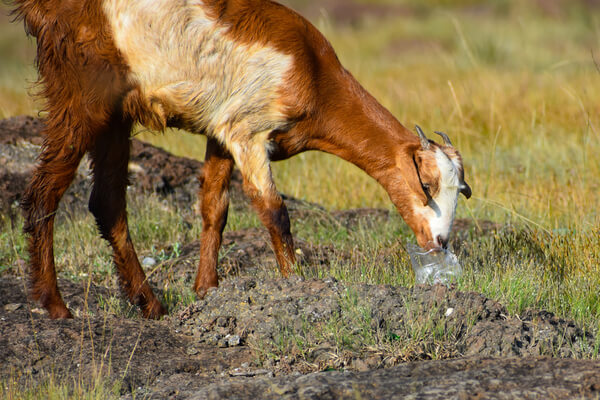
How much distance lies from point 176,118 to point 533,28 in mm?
18437

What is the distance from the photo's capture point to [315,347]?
4.07m

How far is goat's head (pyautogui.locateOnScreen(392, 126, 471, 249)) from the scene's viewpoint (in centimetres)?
516

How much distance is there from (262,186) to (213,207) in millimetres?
743

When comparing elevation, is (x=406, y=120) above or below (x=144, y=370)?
above

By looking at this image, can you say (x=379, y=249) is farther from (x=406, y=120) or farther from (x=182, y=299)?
(x=406, y=120)

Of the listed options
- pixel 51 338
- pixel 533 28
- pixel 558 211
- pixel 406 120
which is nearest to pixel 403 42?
pixel 533 28

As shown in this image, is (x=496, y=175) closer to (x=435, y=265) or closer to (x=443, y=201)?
(x=443, y=201)

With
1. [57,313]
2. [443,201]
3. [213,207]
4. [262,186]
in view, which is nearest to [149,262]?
[213,207]

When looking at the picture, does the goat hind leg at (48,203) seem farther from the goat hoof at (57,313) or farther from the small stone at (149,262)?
the small stone at (149,262)

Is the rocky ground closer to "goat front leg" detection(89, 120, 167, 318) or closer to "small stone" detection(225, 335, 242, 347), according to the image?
"small stone" detection(225, 335, 242, 347)

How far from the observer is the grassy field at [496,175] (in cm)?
526

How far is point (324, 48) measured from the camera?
540cm

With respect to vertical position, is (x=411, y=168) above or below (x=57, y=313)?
above

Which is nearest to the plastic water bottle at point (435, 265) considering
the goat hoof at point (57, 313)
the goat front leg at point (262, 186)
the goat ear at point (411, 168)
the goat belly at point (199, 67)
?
the goat ear at point (411, 168)
